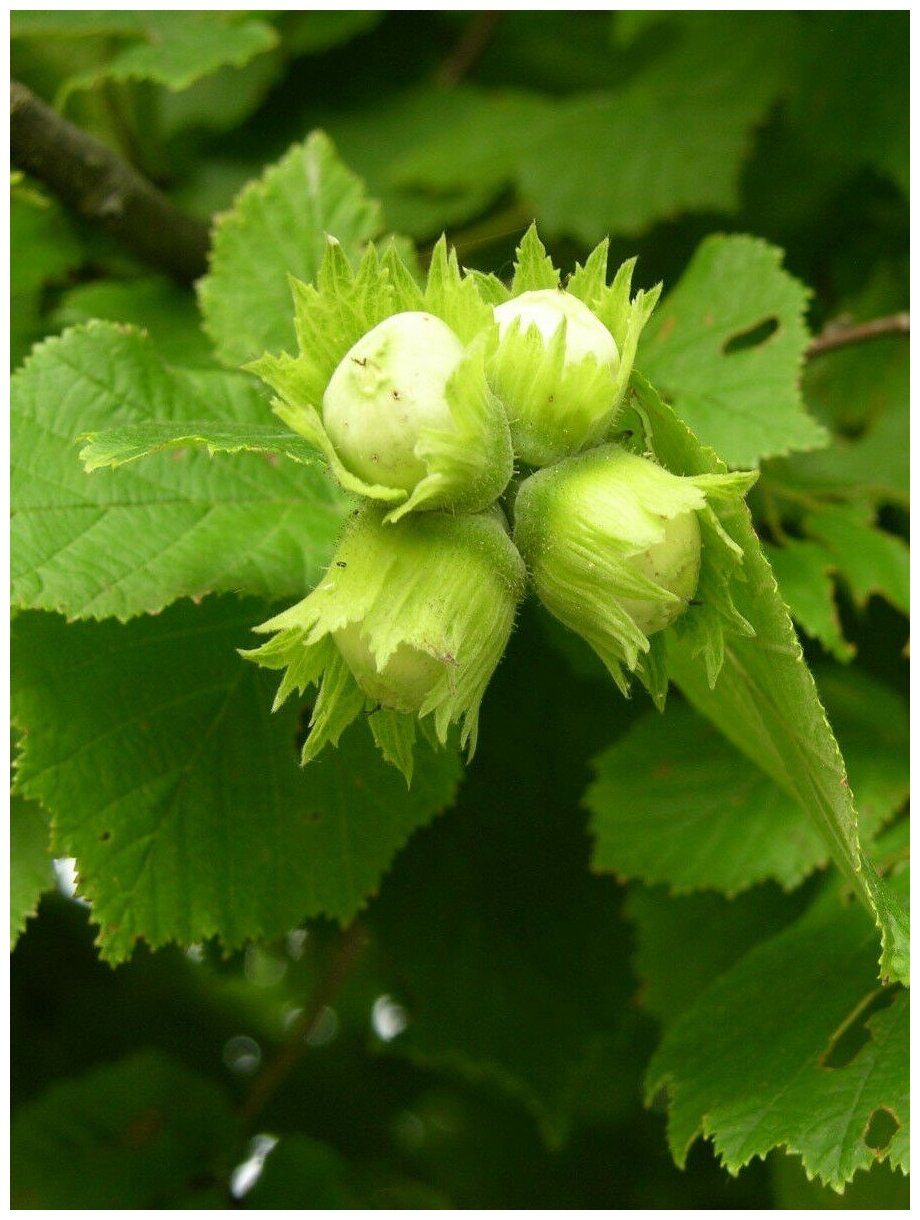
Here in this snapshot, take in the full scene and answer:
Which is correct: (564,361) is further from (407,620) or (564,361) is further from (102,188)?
(102,188)

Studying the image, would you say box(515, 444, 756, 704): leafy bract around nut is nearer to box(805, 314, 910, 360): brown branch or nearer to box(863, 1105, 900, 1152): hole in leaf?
box(863, 1105, 900, 1152): hole in leaf

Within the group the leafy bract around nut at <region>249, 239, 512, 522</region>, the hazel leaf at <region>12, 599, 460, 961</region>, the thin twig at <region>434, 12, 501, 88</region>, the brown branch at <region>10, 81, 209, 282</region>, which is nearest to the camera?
the leafy bract around nut at <region>249, 239, 512, 522</region>

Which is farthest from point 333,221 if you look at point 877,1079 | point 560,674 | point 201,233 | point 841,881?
point 877,1079

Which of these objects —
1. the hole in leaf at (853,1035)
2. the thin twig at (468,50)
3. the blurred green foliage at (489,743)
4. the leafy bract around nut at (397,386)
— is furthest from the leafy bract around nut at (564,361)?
the thin twig at (468,50)

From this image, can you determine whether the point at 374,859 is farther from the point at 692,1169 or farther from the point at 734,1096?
the point at 692,1169

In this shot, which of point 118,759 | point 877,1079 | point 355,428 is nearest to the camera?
point 355,428

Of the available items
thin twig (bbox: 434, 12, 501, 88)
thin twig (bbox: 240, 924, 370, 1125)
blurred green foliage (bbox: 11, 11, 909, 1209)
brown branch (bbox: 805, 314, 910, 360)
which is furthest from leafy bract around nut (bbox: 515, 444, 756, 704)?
thin twig (bbox: 434, 12, 501, 88)
